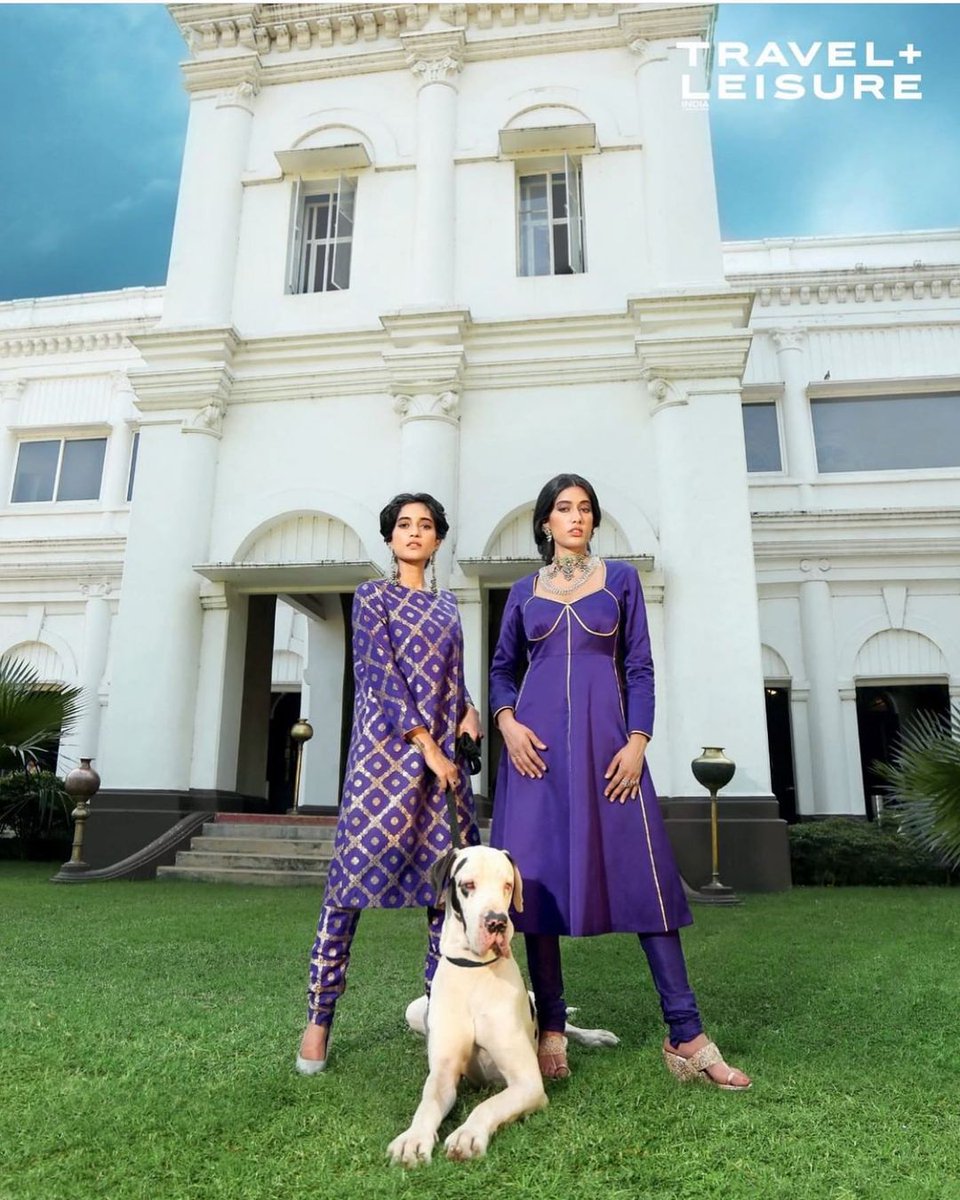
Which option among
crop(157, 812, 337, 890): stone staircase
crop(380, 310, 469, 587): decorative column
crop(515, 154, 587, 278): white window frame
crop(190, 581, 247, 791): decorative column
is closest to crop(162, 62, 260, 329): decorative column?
crop(380, 310, 469, 587): decorative column

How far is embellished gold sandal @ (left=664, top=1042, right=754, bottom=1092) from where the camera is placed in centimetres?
243

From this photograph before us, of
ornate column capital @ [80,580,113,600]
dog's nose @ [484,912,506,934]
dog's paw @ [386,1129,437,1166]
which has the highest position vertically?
ornate column capital @ [80,580,113,600]

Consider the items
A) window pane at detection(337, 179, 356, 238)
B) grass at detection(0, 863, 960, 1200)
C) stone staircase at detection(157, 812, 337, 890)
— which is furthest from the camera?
window pane at detection(337, 179, 356, 238)

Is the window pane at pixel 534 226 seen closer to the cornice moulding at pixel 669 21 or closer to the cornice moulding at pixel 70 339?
the cornice moulding at pixel 669 21

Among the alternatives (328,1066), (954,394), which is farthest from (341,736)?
(954,394)

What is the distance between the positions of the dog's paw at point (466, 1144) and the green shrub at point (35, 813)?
887cm

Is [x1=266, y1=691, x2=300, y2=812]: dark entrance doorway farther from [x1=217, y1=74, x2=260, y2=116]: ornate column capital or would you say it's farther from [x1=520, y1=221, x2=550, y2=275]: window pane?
[x1=217, y1=74, x2=260, y2=116]: ornate column capital

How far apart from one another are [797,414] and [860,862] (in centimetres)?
770

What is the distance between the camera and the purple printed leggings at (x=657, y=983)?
252 cm

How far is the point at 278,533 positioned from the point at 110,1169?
25.9ft

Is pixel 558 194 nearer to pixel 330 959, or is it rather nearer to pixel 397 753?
pixel 397 753

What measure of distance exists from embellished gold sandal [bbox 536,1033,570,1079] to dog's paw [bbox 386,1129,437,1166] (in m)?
0.57

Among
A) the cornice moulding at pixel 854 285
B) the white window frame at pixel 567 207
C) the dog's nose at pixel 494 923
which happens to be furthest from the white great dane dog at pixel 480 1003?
the cornice moulding at pixel 854 285

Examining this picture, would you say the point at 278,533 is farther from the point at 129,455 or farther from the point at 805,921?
the point at 129,455
